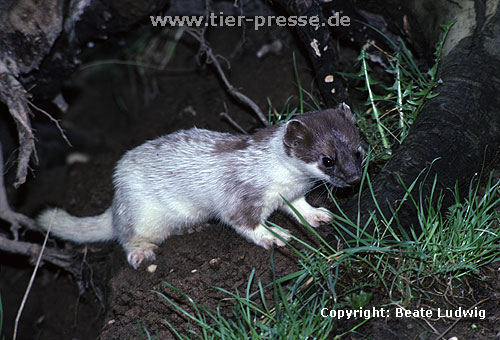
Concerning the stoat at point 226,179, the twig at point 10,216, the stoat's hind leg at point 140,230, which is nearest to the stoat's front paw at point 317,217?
the stoat at point 226,179

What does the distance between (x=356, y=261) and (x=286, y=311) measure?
552 millimetres

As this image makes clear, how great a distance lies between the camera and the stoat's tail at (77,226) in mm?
4836

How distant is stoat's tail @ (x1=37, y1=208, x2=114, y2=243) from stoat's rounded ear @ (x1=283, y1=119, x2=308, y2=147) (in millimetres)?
2006

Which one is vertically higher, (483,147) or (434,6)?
(434,6)

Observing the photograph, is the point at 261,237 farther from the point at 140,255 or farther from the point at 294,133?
the point at 140,255

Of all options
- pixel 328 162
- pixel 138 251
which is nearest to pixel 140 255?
pixel 138 251

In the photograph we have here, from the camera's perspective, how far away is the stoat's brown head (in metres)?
3.61

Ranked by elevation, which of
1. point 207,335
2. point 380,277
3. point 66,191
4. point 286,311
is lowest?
point 66,191

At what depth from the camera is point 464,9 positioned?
4270mm

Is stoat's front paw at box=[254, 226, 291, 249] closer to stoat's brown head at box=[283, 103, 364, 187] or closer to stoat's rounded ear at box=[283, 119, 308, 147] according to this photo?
stoat's brown head at box=[283, 103, 364, 187]

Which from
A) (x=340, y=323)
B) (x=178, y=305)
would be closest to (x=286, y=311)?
(x=340, y=323)

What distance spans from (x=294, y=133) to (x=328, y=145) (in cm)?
27

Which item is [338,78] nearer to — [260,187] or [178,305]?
[260,187]

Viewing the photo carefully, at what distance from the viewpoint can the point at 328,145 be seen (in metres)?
3.67
